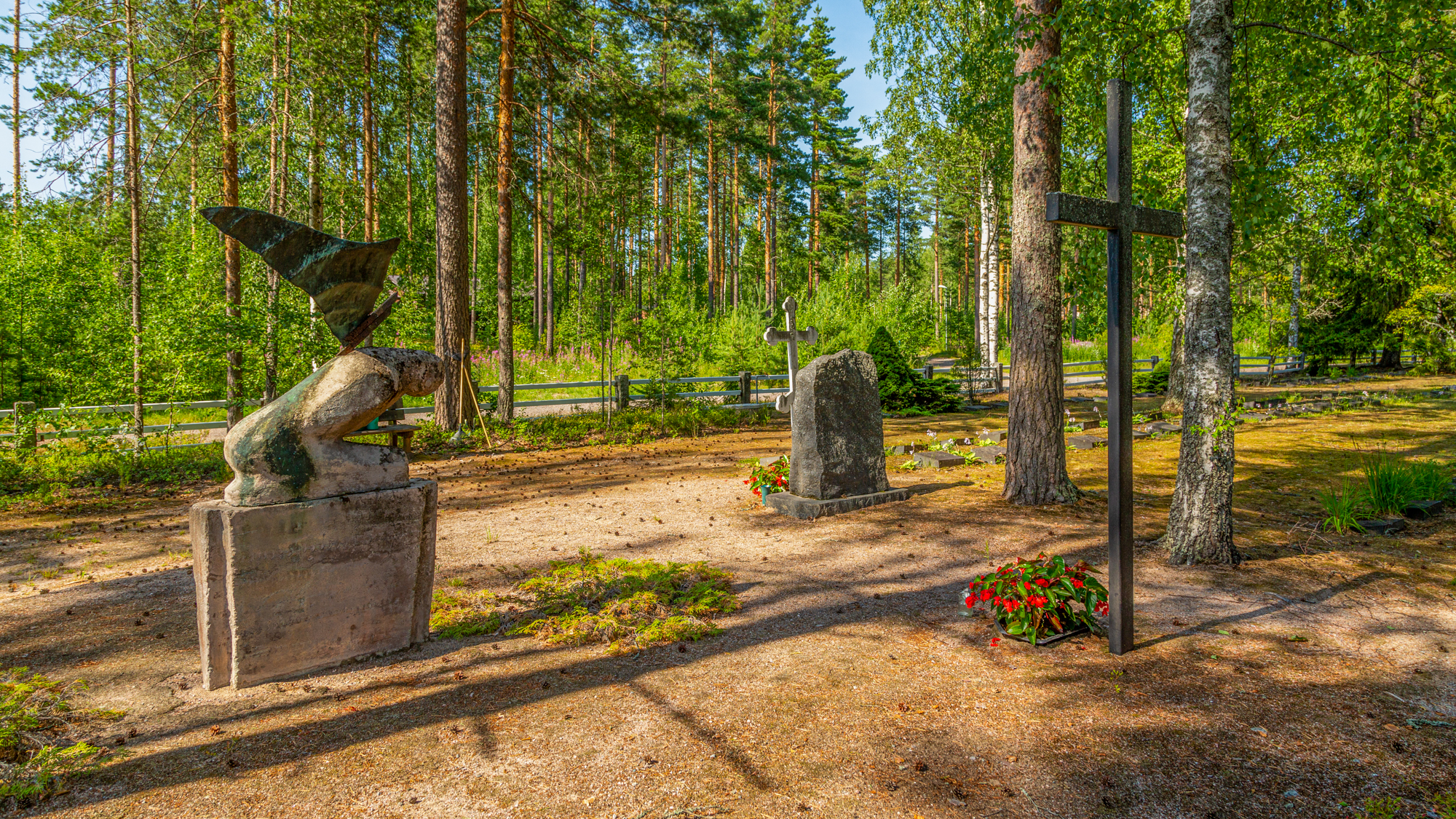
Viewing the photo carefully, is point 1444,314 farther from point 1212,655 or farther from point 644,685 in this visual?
point 644,685

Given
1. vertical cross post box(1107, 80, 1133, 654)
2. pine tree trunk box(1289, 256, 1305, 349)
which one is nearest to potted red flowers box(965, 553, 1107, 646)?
vertical cross post box(1107, 80, 1133, 654)

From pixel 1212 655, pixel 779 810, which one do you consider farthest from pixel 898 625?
pixel 779 810

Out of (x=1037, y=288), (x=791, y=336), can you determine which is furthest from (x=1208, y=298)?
(x=791, y=336)

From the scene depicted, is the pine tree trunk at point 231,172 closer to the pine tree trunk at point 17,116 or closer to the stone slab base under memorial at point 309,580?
the pine tree trunk at point 17,116

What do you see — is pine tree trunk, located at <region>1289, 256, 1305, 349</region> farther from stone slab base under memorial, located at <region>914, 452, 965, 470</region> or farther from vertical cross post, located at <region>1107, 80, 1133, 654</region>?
vertical cross post, located at <region>1107, 80, 1133, 654</region>

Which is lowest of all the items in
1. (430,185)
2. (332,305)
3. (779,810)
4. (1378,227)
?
(779,810)

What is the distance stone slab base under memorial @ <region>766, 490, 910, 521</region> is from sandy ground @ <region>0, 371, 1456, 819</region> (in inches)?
40.2

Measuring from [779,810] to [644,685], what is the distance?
119cm

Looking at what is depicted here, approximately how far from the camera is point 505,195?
1253cm

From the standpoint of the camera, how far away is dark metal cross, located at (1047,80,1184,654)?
3.58 metres

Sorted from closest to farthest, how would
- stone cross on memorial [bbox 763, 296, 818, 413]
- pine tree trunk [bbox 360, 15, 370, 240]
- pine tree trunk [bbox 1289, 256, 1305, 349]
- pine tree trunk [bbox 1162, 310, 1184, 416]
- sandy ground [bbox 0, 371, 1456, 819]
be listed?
sandy ground [bbox 0, 371, 1456, 819]
stone cross on memorial [bbox 763, 296, 818, 413]
pine tree trunk [bbox 360, 15, 370, 240]
pine tree trunk [bbox 1162, 310, 1184, 416]
pine tree trunk [bbox 1289, 256, 1305, 349]

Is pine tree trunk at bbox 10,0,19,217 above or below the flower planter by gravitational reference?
above

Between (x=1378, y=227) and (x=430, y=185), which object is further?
(x=430, y=185)

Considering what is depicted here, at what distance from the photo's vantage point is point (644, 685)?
3.51m
